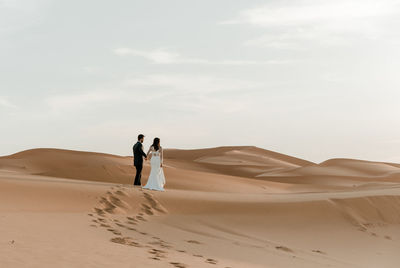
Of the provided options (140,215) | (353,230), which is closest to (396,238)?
(353,230)

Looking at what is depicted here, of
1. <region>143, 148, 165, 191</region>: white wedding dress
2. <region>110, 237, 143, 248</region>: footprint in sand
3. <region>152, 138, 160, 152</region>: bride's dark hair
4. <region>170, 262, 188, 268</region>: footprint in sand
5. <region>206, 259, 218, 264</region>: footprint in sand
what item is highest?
<region>152, 138, 160, 152</region>: bride's dark hair

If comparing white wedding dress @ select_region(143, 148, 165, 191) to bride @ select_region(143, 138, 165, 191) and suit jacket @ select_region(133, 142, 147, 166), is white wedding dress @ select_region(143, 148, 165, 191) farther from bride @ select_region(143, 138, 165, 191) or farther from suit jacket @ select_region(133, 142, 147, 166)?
suit jacket @ select_region(133, 142, 147, 166)

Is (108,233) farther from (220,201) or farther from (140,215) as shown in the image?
(220,201)

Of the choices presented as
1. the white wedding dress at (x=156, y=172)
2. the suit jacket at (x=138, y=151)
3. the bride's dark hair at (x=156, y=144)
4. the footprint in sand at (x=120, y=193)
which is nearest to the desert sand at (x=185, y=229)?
the footprint in sand at (x=120, y=193)

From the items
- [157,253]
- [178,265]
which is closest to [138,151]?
[157,253]

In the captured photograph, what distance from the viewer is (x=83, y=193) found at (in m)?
15.7

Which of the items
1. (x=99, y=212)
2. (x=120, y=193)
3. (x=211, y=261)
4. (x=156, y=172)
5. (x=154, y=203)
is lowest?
(x=211, y=261)

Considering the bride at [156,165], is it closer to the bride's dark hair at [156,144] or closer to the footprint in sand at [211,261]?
the bride's dark hair at [156,144]

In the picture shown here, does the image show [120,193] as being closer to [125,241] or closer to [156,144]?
[156,144]

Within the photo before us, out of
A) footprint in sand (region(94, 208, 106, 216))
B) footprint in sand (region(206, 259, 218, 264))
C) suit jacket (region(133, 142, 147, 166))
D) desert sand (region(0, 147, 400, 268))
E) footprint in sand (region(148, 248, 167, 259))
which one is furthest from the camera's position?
suit jacket (region(133, 142, 147, 166))

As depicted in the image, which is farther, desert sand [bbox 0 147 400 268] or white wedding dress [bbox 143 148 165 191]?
white wedding dress [bbox 143 148 165 191]

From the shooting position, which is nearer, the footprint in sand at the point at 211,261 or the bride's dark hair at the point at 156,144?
the footprint in sand at the point at 211,261

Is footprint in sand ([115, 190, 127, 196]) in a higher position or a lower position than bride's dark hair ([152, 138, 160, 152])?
lower

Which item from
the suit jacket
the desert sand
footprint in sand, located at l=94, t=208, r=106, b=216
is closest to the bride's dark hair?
the suit jacket
